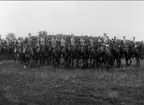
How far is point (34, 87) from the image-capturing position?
13.6m

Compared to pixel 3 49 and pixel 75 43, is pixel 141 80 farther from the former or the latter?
pixel 3 49

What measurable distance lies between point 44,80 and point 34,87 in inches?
56.4

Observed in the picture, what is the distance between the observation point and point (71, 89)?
43.0ft

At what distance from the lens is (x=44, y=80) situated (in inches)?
590

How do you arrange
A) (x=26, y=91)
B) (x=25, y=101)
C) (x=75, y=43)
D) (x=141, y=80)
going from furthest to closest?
(x=75, y=43) → (x=141, y=80) → (x=26, y=91) → (x=25, y=101)

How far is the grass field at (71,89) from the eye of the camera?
11.6 m

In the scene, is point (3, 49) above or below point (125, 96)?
above

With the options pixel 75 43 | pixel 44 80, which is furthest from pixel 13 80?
pixel 75 43

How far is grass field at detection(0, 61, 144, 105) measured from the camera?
11.6m

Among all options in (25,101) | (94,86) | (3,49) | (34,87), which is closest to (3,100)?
(25,101)

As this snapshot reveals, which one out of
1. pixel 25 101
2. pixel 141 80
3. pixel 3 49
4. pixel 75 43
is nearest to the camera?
pixel 25 101

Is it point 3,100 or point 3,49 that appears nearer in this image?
point 3,100

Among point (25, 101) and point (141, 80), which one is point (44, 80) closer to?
point (25, 101)

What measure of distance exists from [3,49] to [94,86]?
13053 mm
